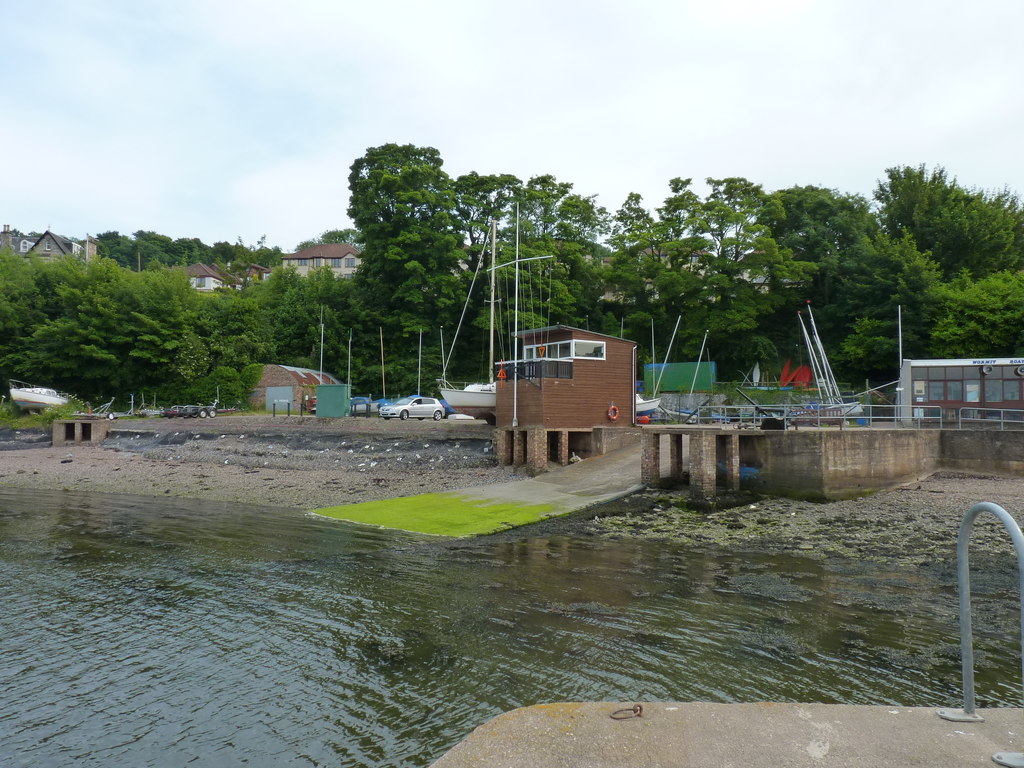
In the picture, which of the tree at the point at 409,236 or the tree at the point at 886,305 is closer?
the tree at the point at 886,305

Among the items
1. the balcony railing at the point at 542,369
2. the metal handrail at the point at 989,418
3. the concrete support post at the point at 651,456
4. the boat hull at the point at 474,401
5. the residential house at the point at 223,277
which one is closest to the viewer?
the concrete support post at the point at 651,456

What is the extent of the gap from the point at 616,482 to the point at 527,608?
38.3ft

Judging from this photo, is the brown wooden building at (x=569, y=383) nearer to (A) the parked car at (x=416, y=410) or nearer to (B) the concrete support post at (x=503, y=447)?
(B) the concrete support post at (x=503, y=447)

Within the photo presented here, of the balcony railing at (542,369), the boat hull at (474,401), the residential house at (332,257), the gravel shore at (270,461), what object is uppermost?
the residential house at (332,257)

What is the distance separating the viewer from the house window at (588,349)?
2686 centimetres

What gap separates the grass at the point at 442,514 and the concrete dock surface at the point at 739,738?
12059 mm

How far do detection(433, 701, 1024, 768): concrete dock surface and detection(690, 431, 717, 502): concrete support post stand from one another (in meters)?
Result: 14.8

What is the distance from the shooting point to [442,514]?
62.7 feet

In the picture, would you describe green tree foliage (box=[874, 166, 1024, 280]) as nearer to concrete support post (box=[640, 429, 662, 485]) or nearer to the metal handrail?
the metal handrail

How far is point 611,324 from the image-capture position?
51312mm

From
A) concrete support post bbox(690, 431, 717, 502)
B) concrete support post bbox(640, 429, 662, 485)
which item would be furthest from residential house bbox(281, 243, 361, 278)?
concrete support post bbox(690, 431, 717, 502)

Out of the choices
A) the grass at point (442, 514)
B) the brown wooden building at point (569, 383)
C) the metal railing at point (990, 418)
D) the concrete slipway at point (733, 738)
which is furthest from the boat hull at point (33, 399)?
the metal railing at point (990, 418)

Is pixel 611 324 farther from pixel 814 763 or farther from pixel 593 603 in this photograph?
pixel 814 763

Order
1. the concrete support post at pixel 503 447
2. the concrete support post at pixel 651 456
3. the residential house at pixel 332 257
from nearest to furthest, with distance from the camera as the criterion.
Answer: the concrete support post at pixel 651 456 → the concrete support post at pixel 503 447 → the residential house at pixel 332 257
